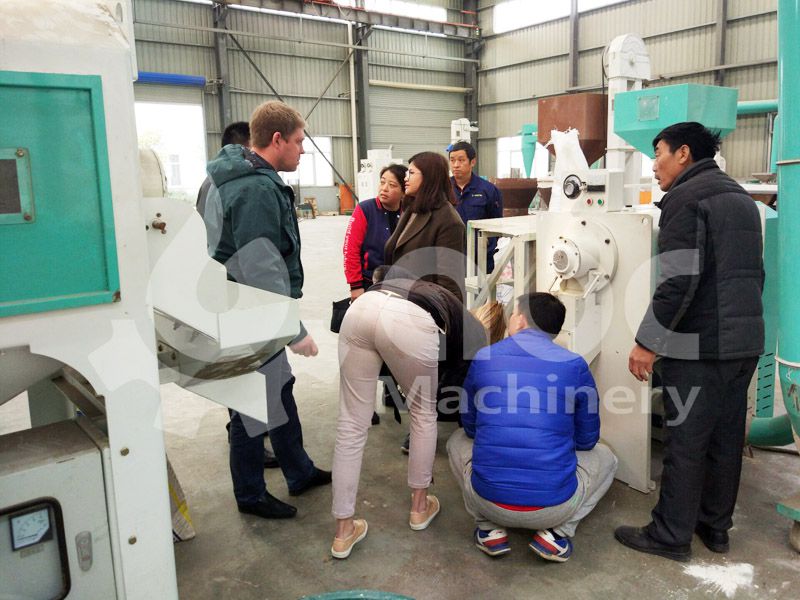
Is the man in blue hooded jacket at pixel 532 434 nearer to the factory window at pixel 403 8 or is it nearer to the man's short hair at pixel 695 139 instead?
the man's short hair at pixel 695 139

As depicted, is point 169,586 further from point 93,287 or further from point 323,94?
point 323,94

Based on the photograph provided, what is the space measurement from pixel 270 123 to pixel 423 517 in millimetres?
1441

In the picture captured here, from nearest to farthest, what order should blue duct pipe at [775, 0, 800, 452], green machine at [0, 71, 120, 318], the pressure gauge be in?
green machine at [0, 71, 120, 318] → the pressure gauge → blue duct pipe at [775, 0, 800, 452]

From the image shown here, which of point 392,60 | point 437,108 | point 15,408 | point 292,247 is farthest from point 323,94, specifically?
point 292,247

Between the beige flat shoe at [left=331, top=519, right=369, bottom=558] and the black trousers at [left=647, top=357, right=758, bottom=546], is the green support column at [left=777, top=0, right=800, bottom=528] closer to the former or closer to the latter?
the black trousers at [left=647, top=357, right=758, bottom=546]

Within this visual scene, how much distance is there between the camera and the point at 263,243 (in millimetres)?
1942

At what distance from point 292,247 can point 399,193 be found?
98 centimetres

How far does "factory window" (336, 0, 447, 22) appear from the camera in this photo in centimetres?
1316

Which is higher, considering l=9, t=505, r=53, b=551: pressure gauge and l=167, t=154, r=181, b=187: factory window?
l=167, t=154, r=181, b=187: factory window

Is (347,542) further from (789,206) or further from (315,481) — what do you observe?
(789,206)

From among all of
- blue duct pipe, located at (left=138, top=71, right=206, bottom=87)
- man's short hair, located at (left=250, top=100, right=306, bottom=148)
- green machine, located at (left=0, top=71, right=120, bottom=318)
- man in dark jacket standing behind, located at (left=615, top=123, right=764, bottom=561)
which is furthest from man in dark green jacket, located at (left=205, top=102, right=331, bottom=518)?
blue duct pipe, located at (left=138, top=71, right=206, bottom=87)

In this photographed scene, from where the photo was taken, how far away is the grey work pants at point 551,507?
194cm

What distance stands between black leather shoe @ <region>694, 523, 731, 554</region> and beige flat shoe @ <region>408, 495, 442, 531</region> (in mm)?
893

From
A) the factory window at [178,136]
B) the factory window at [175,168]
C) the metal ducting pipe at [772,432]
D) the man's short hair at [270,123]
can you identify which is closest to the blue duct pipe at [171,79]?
the factory window at [178,136]
